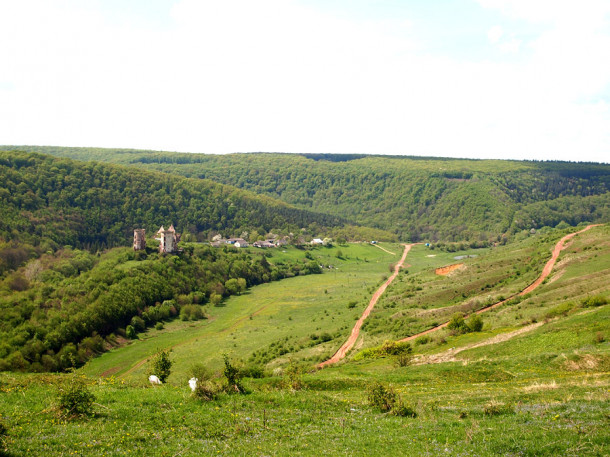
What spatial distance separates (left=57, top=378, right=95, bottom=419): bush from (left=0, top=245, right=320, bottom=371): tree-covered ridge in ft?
94.0

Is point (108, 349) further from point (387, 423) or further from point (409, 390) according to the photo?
point (387, 423)

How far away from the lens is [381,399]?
22.0 m

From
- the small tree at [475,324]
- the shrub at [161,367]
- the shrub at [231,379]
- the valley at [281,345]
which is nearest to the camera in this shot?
the valley at [281,345]

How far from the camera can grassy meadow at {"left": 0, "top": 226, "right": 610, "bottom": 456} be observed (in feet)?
53.1

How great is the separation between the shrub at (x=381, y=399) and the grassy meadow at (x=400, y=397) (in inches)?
21.2

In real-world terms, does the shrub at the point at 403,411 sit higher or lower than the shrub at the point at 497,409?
lower

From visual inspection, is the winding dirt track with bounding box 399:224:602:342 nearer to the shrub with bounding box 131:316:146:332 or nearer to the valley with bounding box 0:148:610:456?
the valley with bounding box 0:148:610:456

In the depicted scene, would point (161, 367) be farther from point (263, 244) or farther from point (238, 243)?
point (263, 244)

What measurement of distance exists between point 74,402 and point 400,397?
1478 cm

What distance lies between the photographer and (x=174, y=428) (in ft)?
58.7

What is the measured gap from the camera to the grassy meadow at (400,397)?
16172 millimetres

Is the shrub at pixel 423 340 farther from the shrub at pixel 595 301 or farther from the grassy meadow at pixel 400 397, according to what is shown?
the shrub at pixel 595 301

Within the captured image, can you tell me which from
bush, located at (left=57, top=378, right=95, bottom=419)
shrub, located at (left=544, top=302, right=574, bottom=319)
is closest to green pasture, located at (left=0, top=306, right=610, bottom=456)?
bush, located at (left=57, top=378, right=95, bottom=419)

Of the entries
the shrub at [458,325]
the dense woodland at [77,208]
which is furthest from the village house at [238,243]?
the shrub at [458,325]
